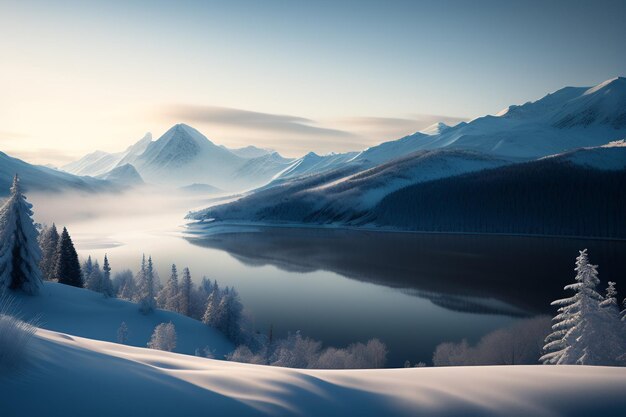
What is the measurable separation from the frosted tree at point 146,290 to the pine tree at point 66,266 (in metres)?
8.19

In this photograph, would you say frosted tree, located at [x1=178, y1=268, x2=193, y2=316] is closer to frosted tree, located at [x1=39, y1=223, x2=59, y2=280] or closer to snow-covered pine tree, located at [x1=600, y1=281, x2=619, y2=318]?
frosted tree, located at [x1=39, y1=223, x2=59, y2=280]

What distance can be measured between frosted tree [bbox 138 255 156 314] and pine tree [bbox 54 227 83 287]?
8.19 m

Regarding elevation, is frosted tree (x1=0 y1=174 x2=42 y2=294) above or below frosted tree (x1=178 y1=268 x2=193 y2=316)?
above

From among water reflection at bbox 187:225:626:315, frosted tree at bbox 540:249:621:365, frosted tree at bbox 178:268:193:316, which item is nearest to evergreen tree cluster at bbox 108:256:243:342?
frosted tree at bbox 178:268:193:316

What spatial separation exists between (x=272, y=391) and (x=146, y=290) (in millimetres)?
58012

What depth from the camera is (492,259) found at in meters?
103

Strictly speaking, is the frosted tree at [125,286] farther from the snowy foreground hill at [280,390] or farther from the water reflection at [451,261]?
the snowy foreground hill at [280,390]

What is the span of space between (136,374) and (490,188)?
681ft

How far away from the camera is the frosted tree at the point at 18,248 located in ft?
117

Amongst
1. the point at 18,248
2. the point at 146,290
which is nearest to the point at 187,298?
the point at 146,290

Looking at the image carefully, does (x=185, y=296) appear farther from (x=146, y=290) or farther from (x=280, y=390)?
(x=280, y=390)

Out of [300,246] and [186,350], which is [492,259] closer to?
[300,246]

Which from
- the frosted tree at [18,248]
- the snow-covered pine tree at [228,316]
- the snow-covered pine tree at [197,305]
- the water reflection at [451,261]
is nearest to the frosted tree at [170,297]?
the snow-covered pine tree at [197,305]

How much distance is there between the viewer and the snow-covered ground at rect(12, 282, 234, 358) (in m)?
34.7
